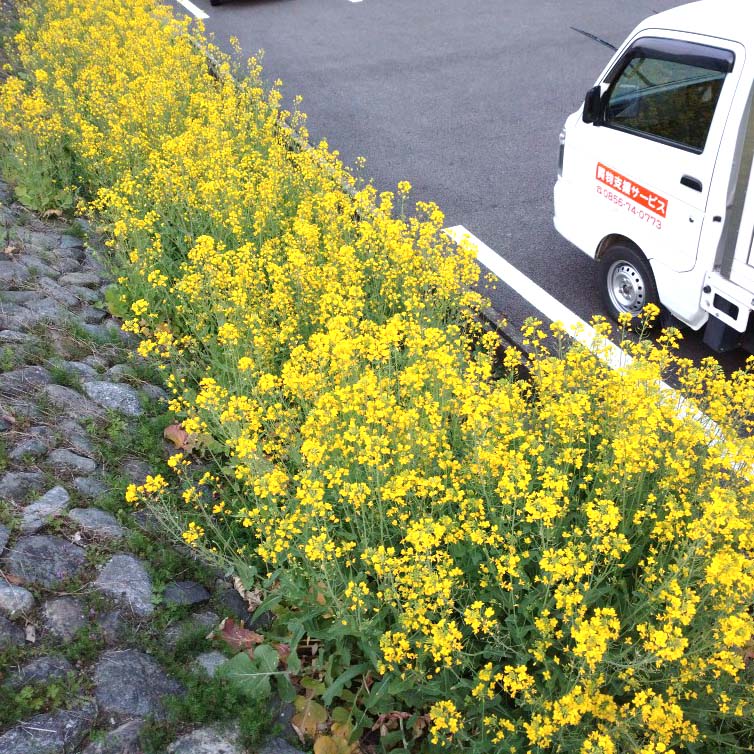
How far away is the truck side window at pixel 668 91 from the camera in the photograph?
4.23 meters

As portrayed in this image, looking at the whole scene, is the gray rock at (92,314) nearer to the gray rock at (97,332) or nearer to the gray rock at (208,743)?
the gray rock at (97,332)

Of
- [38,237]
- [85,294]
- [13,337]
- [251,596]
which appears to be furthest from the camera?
[38,237]

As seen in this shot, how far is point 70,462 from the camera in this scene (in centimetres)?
367

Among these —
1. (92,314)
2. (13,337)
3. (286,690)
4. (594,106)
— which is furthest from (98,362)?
(594,106)

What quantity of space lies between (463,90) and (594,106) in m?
5.11

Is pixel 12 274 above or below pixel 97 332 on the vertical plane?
above

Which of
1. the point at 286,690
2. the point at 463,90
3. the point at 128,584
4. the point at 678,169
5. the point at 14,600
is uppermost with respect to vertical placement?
the point at 678,169

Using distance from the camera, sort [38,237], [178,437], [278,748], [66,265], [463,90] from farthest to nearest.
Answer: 1. [463,90]
2. [38,237]
3. [66,265]
4. [178,437]
5. [278,748]

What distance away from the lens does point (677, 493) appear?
3244 mm

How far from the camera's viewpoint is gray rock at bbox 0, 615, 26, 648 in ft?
9.15

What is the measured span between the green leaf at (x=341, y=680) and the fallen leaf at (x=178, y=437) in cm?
169

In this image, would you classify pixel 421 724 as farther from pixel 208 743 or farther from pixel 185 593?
pixel 185 593

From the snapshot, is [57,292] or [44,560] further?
[57,292]

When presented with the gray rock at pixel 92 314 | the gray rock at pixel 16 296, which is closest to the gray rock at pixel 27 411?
the gray rock at pixel 16 296
